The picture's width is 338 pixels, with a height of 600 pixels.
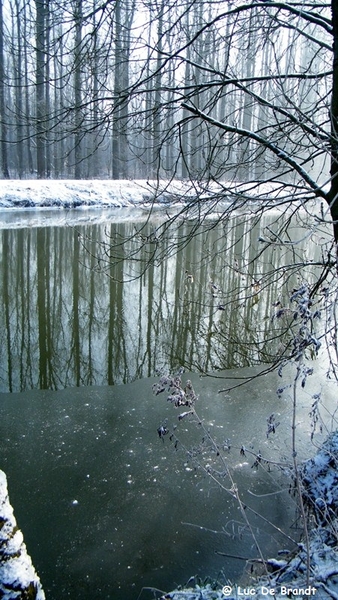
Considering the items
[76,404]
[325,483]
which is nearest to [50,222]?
[76,404]

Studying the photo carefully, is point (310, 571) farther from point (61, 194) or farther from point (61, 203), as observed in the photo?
point (61, 194)

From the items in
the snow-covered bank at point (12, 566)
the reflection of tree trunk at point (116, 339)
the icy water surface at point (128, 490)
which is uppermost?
the snow-covered bank at point (12, 566)

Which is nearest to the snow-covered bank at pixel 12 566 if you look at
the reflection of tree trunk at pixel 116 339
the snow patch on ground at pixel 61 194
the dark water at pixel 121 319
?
the dark water at pixel 121 319

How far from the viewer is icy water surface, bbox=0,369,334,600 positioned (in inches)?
116

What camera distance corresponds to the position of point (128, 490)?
367cm

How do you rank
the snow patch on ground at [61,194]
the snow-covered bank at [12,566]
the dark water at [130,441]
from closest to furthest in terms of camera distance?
1. the snow-covered bank at [12,566]
2. the dark water at [130,441]
3. the snow patch on ground at [61,194]

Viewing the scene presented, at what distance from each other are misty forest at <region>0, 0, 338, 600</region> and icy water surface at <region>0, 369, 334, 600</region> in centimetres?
1

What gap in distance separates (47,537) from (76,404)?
74.8 inches

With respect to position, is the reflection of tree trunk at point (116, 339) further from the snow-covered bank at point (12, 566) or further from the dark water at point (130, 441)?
the snow-covered bank at point (12, 566)

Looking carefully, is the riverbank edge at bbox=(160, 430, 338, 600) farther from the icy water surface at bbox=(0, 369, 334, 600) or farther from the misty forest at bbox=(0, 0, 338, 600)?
the icy water surface at bbox=(0, 369, 334, 600)

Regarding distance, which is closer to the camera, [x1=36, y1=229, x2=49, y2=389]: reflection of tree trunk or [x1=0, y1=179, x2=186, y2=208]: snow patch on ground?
[x1=36, y1=229, x2=49, y2=389]: reflection of tree trunk

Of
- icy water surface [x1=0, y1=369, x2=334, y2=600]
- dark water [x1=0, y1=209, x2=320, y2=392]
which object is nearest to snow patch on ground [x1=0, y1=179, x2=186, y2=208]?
dark water [x1=0, y1=209, x2=320, y2=392]

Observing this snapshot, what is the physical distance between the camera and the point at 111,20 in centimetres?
355

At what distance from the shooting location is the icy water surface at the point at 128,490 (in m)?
2.96
